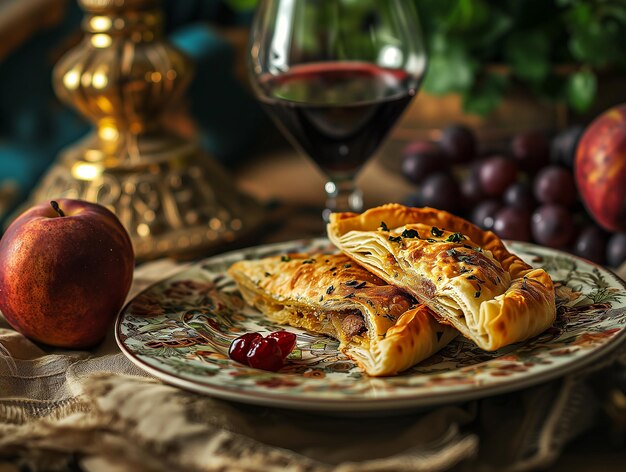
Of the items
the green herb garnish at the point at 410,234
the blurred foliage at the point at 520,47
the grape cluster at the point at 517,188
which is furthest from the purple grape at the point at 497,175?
the green herb garnish at the point at 410,234

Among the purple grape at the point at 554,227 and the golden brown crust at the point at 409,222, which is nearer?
the golden brown crust at the point at 409,222

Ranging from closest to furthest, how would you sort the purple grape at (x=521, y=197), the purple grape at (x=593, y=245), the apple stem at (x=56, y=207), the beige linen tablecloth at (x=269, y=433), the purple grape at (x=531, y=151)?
1. the beige linen tablecloth at (x=269, y=433)
2. the apple stem at (x=56, y=207)
3. the purple grape at (x=593, y=245)
4. the purple grape at (x=521, y=197)
5. the purple grape at (x=531, y=151)

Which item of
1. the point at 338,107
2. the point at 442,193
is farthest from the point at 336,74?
the point at 442,193

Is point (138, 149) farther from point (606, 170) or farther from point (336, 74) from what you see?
point (606, 170)

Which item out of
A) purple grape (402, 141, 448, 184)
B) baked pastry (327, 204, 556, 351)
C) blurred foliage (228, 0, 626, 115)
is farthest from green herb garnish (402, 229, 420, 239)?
blurred foliage (228, 0, 626, 115)

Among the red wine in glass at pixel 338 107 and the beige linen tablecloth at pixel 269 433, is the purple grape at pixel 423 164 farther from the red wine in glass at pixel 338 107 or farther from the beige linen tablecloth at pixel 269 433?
the beige linen tablecloth at pixel 269 433

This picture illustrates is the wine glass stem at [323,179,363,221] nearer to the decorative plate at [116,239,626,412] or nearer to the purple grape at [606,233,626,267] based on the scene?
Result: the decorative plate at [116,239,626,412]

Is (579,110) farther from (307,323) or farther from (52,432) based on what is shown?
(52,432)

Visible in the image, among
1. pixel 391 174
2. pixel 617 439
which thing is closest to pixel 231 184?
pixel 391 174
